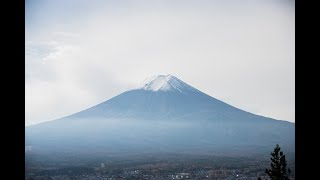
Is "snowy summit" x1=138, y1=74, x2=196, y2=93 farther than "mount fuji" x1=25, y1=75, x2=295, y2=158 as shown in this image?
Yes

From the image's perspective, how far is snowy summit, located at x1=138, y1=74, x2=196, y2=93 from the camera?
26734mm

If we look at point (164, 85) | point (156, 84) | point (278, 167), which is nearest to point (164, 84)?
point (164, 85)

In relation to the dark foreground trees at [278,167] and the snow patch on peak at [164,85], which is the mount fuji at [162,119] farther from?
the dark foreground trees at [278,167]

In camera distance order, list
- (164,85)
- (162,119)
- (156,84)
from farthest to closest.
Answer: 1. (162,119)
2. (164,85)
3. (156,84)

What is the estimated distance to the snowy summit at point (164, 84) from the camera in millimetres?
26734

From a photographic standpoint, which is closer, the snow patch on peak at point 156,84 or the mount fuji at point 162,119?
the mount fuji at point 162,119

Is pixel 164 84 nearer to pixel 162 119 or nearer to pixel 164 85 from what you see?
pixel 164 85

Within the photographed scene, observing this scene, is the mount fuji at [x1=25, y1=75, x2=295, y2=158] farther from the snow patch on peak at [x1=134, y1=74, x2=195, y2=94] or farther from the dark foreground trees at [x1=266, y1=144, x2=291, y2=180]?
the dark foreground trees at [x1=266, y1=144, x2=291, y2=180]

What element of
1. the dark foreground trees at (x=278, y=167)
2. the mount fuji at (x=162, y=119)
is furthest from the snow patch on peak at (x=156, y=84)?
the dark foreground trees at (x=278, y=167)

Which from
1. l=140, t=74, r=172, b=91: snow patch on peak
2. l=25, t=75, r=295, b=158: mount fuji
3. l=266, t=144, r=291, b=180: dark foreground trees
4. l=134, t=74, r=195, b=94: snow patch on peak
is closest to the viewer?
l=266, t=144, r=291, b=180: dark foreground trees

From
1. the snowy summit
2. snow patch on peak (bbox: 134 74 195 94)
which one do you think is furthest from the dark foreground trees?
the snowy summit

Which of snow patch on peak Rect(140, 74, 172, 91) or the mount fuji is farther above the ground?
snow patch on peak Rect(140, 74, 172, 91)

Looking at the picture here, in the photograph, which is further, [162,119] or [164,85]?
[162,119]

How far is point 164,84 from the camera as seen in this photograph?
27.3 metres
